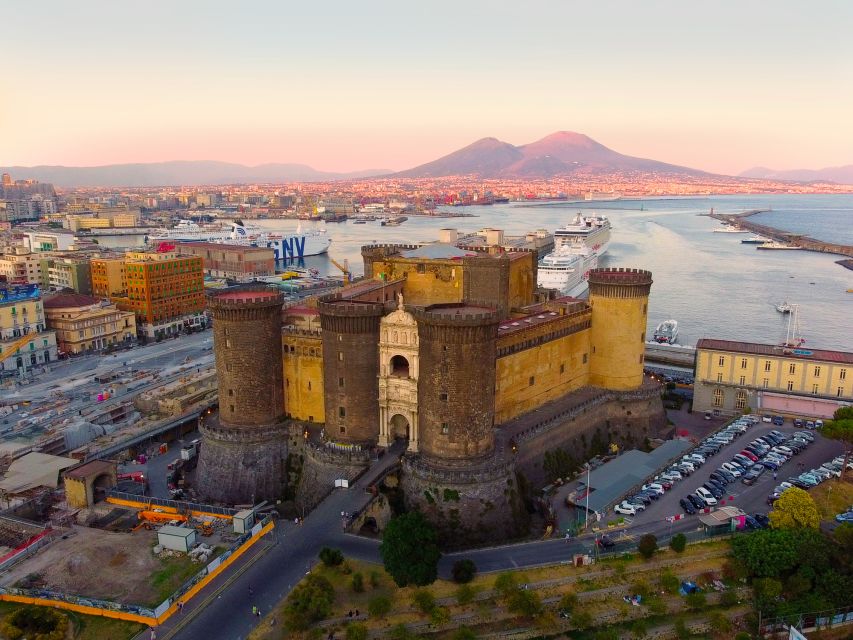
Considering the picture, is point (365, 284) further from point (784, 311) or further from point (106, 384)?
point (784, 311)

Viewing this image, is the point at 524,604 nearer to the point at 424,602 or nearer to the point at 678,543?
the point at 424,602

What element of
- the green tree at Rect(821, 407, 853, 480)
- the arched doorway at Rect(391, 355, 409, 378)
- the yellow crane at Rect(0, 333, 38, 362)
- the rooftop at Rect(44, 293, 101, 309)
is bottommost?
the yellow crane at Rect(0, 333, 38, 362)

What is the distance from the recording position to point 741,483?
129ft

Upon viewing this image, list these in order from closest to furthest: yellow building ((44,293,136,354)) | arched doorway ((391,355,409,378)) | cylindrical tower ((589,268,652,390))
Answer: arched doorway ((391,355,409,378)), cylindrical tower ((589,268,652,390)), yellow building ((44,293,136,354))

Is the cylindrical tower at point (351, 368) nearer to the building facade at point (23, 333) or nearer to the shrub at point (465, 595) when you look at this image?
the shrub at point (465, 595)

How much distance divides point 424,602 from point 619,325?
27705 mm

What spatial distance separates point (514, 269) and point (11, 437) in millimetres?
39792

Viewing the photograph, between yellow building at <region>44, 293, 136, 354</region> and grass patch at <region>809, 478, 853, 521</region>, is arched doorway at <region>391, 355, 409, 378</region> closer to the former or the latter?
grass patch at <region>809, 478, 853, 521</region>

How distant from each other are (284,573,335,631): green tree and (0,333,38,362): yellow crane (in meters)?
53.2

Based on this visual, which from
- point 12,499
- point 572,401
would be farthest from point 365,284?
point 12,499

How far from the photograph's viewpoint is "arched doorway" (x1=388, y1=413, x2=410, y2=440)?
1564 inches

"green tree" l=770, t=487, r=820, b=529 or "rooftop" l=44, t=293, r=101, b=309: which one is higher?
"rooftop" l=44, t=293, r=101, b=309

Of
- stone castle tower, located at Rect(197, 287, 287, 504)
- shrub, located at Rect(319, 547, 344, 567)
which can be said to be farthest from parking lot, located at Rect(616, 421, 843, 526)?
stone castle tower, located at Rect(197, 287, 287, 504)

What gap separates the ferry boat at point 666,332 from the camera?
3132 inches
